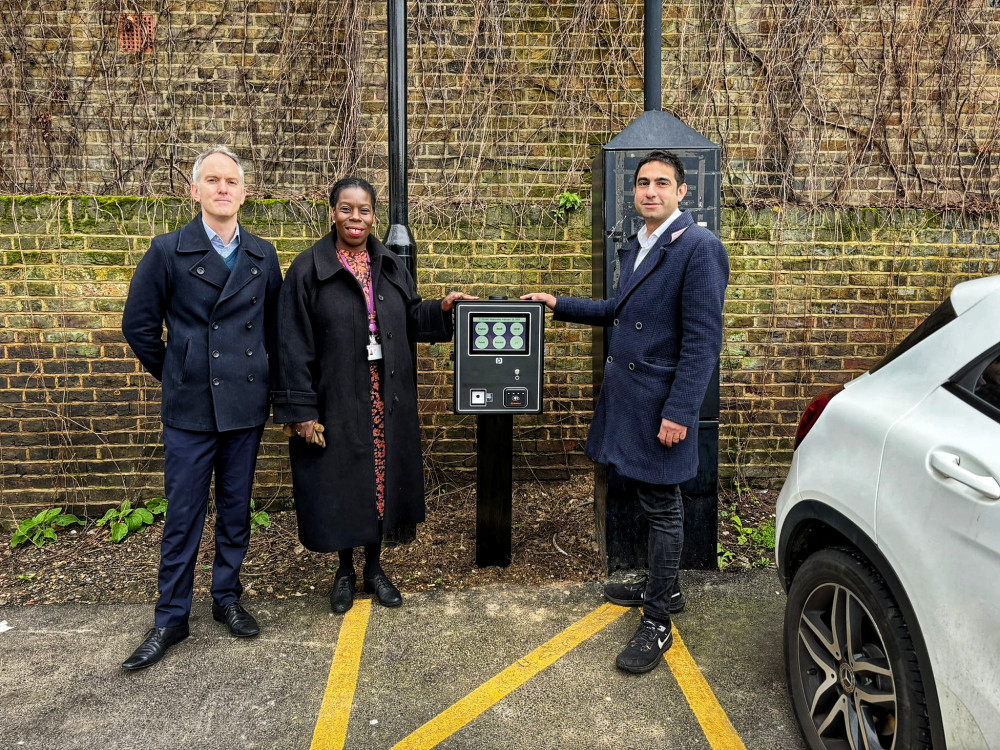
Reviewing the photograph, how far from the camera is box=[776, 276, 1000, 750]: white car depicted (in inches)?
65.6

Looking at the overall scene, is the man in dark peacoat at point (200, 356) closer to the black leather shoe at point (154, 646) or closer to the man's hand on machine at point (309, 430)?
the black leather shoe at point (154, 646)

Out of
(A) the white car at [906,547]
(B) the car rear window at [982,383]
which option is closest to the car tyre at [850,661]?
(A) the white car at [906,547]

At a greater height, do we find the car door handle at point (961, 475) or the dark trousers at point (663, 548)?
the car door handle at point (961, 475)

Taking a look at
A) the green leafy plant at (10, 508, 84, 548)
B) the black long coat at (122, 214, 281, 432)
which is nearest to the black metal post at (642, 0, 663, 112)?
the black long coat at (122, 214, 281, 432)

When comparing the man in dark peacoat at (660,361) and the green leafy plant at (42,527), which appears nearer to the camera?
the man in dark peacoat at (660,361)

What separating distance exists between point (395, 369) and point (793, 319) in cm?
307

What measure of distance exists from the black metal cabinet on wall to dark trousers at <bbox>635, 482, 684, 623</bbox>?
1.93 ft

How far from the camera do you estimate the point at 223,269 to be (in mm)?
3068

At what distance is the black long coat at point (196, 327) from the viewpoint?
3008 millimetres

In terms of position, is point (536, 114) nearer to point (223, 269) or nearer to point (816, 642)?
point (223, 269)

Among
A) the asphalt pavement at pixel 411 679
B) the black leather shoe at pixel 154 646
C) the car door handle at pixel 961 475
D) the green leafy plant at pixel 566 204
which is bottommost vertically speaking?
the asphalt pavement at pixel 411 679

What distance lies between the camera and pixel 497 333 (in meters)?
3.46

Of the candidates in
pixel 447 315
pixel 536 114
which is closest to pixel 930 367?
pixel 447 315

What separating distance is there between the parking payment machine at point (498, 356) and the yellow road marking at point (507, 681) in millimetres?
1018
